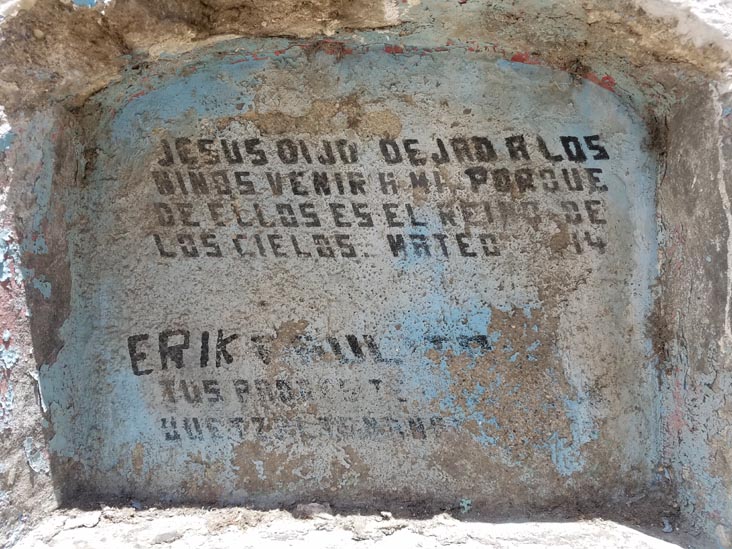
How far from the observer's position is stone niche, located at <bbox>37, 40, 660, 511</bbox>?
1695mm

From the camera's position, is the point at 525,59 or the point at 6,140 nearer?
the point at 6,140

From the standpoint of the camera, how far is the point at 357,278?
5.65 ft

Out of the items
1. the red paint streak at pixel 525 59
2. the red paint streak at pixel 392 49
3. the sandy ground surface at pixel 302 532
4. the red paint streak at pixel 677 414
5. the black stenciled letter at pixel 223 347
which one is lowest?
the sandy ground surface at pixel 302 532

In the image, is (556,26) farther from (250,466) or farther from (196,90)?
(250,466)

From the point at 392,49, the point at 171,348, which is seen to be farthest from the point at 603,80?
the point at 171,348

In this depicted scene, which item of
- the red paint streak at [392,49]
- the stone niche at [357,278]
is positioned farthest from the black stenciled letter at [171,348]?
the red paint streak at [392,49]

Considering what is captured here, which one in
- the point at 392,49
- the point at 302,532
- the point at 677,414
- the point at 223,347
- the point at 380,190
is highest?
the point at 392,49

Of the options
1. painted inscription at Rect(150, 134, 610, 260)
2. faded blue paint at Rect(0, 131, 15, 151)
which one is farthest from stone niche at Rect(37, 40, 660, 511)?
faded blue paint at Rect(0, 131, 15, 151)

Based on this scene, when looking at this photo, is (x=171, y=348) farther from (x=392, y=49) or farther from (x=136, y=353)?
(x=392, y=49)

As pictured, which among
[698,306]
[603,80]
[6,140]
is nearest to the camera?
[6,140]

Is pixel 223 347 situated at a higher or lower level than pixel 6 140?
lower

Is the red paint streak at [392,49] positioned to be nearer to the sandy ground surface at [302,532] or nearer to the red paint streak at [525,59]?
the red paint streak at [525,59]

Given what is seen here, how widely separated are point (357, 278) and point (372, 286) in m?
0.05

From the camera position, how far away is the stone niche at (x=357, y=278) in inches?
66.7
